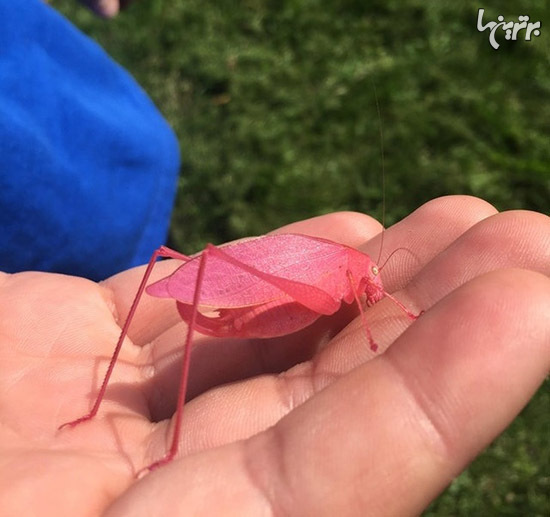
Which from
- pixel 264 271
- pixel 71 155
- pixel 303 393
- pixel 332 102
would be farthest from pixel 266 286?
pixel 332 102

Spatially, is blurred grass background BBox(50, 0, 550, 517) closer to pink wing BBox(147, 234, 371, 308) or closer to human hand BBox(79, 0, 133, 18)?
human hand BBox(79, 0, 133, 18)

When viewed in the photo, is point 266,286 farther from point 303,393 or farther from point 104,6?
point 104,6

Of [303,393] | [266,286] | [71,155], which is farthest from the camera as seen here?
[71,155]

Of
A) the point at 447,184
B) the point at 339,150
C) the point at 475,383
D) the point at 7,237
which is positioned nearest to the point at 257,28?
the point at 339,150

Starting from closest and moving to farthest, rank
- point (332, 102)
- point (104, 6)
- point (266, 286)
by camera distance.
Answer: point (266, 286), point (104, 6), point (332, 102)

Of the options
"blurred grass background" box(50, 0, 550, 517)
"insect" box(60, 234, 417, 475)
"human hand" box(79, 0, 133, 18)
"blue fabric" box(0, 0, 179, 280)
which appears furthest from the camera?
"blurred grass background" box(50, 0, 550, 517)

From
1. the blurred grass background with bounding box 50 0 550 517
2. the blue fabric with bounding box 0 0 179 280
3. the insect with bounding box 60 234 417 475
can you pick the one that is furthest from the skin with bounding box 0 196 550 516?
the blurred grass background with bounding box 50 0 550 517

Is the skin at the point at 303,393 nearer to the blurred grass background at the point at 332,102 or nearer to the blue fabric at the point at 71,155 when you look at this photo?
the blue fabric at the point at 71,155
